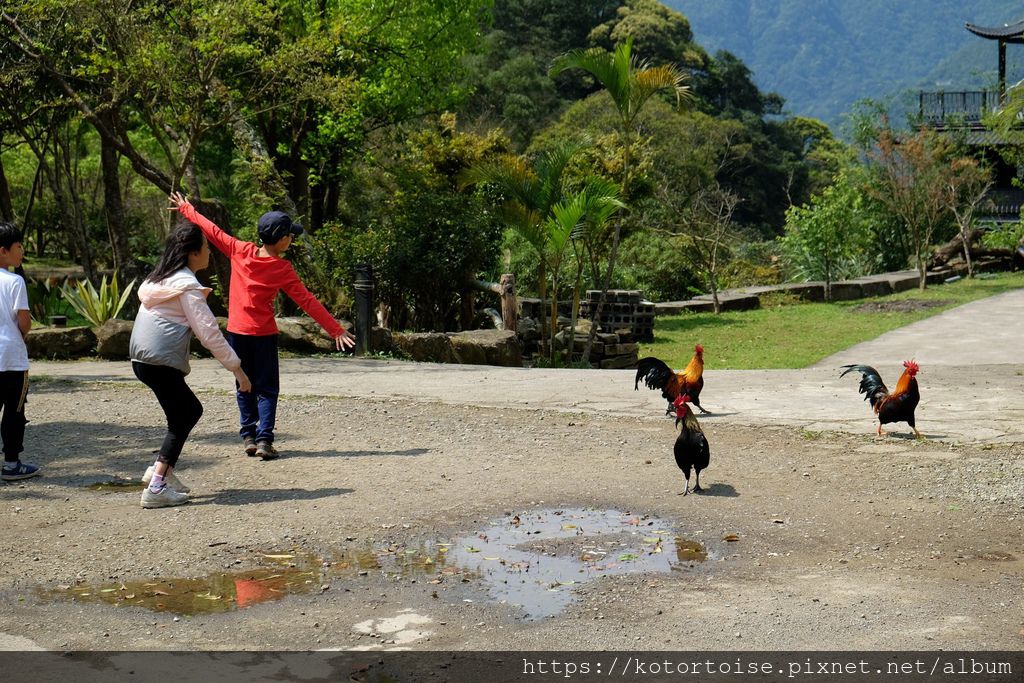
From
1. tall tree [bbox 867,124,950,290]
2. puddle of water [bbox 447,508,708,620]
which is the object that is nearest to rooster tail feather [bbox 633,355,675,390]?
puddle of water [bbox 447,508,708,620]

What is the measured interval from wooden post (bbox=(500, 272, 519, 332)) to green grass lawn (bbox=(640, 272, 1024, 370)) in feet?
7.62

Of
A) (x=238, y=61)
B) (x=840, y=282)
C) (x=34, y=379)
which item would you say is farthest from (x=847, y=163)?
(x=34, y=379)

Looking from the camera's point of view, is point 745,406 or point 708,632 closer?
point 708,632

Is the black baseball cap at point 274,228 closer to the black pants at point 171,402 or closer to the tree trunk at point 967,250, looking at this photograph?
the black pants at point 171,402

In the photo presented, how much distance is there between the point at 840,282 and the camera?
23438 millimetres

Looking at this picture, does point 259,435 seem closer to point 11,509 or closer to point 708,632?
point 11,509

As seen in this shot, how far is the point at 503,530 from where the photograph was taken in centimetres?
612

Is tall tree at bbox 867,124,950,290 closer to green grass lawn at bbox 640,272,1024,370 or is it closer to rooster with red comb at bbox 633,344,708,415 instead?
green grass lawn at bbox 640,272,1024,370

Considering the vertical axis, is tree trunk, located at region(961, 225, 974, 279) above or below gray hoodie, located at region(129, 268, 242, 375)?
above

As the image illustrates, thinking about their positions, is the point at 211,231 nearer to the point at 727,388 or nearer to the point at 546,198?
the point at 727,388

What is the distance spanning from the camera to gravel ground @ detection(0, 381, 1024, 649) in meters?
4.63

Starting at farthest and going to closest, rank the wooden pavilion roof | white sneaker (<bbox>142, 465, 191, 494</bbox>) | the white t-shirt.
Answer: the wooden pavilion roof, the white t-shirt, white sneaker (<bbox>142, 465, 191, 494</bbox>)

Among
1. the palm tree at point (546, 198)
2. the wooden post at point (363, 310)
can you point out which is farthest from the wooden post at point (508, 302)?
the wooden post at point (363, 310)

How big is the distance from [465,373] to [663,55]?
41.7 metres
